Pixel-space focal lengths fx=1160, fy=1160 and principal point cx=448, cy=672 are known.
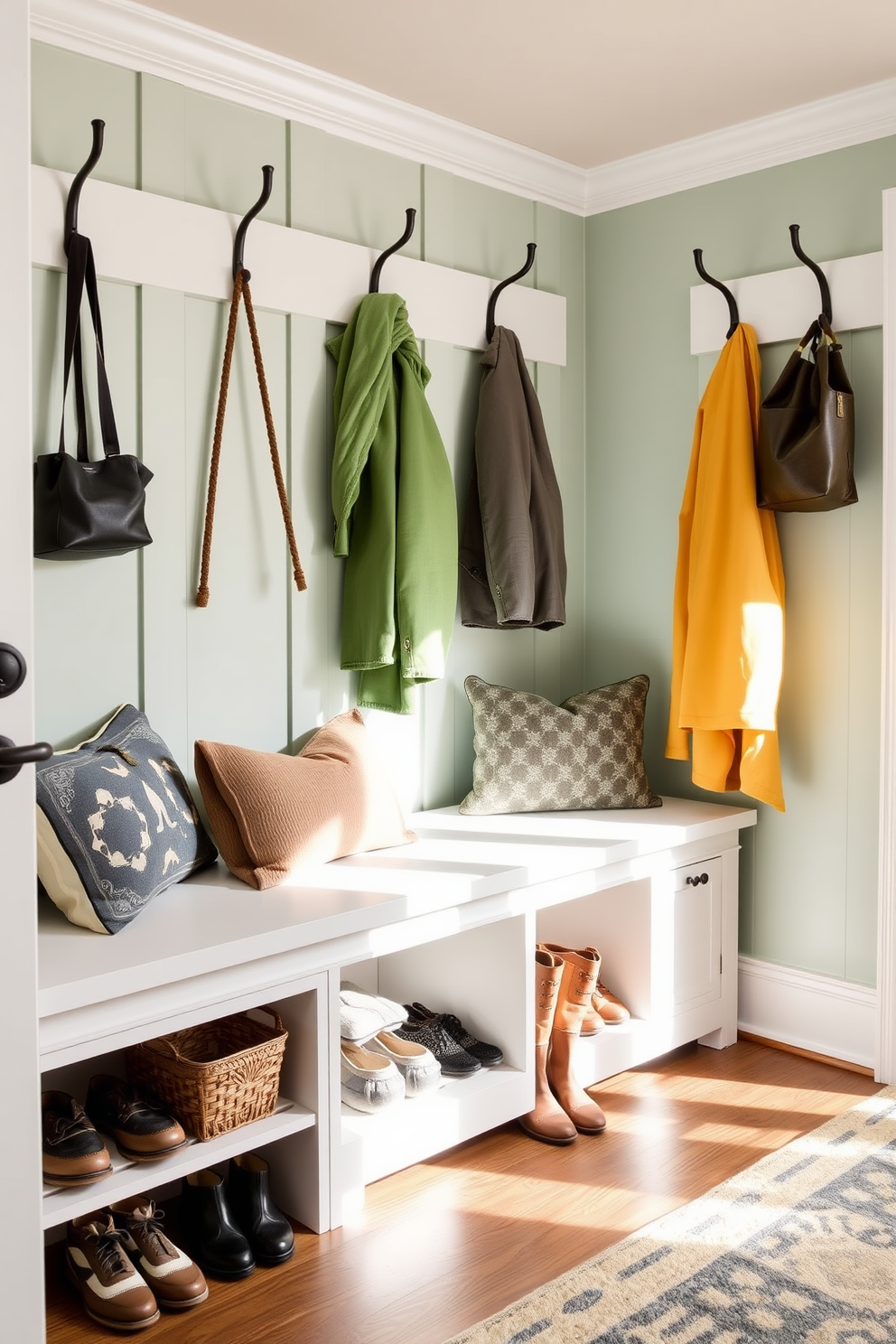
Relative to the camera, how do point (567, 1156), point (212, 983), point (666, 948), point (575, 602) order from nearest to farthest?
point (212, 983), point (567, 1156), point (666, 948), point (575, 602)

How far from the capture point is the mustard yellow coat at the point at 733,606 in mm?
2760

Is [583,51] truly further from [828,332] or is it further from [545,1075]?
[545,1075]

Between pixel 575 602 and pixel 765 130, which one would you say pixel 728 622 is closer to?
pixel 575 602

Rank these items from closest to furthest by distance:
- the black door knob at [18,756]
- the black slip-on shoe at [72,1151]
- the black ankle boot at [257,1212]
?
the black door knob at [18,756], the black slip-on shoe at [72,1151], the black ankle boot at [257,1212]

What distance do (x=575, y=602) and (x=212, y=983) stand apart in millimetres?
1803

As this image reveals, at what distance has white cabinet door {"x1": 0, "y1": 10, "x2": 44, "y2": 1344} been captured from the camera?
4.43 ft

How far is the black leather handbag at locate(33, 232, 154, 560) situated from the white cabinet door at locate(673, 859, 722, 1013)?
1.53 m

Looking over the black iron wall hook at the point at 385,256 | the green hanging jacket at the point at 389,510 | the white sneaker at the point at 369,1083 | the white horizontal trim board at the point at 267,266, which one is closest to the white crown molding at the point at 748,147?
the white horizontal trim board at the point at 267,266

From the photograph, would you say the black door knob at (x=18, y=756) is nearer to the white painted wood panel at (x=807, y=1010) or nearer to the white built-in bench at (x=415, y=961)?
the white built-in bench at (x=415, y=961)

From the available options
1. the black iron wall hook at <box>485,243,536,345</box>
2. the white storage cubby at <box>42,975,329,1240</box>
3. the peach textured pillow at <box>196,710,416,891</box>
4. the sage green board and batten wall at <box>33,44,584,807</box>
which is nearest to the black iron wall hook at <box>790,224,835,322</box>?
the black iron wall hook at <box>485,243,536,345</box>

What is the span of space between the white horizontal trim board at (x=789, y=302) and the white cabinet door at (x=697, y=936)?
4.40ft

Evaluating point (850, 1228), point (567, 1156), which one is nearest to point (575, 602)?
point (567, 1156)

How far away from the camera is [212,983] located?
1857 mm

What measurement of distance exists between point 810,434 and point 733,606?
0.43m
